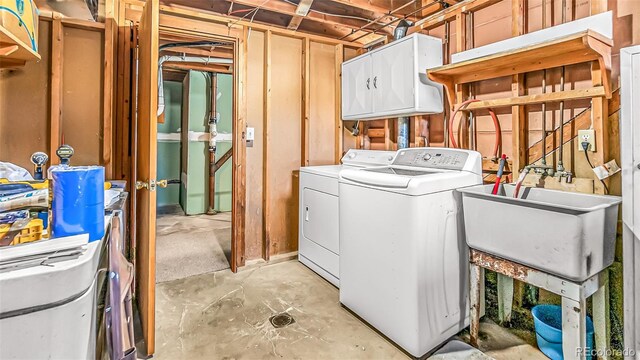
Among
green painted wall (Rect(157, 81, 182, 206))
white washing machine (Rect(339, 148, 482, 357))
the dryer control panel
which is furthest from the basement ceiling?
green painted wall (Rect(157, 81, 182, 206))

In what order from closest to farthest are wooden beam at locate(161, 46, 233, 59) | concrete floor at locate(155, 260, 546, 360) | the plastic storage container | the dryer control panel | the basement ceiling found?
the plastic storage container
concrete floor at locate(155, 260, 546, 360)
the dryer control panel
the basement ceiling
wooden beam at locate(161, 46, 233, 59)

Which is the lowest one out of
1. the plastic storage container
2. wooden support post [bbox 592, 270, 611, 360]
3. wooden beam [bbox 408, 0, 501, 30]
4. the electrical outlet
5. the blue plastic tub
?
the blue plastic tub

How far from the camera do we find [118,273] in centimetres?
115

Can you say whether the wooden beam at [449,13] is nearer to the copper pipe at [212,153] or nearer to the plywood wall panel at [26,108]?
the plywood wall panel at [26,108]

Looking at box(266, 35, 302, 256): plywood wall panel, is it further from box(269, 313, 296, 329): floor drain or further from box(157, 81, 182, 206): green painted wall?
box(157, 81, 182, 206): green painted wall

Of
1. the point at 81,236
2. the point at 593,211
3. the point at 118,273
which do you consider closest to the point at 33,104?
the point at 118,273

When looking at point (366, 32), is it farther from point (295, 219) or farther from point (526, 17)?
point (295, 219)

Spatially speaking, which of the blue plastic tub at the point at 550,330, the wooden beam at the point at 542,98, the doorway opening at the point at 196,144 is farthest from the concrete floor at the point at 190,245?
the wooden beam at the point at 542,98

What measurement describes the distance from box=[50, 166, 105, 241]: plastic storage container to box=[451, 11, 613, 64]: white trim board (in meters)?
2.06

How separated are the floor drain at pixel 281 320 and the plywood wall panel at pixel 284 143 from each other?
105 cm

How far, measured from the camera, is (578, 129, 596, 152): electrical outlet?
5.56 ft

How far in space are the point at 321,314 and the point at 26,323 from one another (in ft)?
5.84

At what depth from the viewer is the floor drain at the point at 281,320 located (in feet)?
6.84

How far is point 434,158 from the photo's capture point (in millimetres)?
2172
